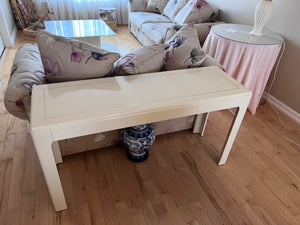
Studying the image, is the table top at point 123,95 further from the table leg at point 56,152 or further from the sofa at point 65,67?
the table leg at point 56,152

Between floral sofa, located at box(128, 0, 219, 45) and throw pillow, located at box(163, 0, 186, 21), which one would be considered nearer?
floral sofa, located at box(128, 0, 219, 45)

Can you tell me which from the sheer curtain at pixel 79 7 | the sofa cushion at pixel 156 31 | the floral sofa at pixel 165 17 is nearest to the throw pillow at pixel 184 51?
the floral sofa at pixel 165 17

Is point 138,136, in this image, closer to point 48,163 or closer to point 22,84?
point 48,163

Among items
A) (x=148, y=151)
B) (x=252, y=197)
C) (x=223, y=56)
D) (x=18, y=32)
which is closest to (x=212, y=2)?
(x=223, y=56)

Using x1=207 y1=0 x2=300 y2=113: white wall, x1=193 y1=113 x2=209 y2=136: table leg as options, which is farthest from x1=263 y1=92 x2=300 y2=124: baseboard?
x1=193 y1=113 x2=209 y2=136: table leg

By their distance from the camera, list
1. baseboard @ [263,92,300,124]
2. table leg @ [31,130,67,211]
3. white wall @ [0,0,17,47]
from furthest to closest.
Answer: white wall @ [0,0,17,47] < baseboard @ [263,92,300,124] < table leg @ [31,130,67,211]

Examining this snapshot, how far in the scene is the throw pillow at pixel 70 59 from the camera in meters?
1.18

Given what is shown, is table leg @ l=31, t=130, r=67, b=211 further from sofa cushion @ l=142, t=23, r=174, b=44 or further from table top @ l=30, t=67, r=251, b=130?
sofa cushion @ l=142, t=23, r=174, b=44

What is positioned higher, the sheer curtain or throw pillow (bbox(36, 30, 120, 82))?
throw pillow (bbox(36, 30, 120, 82))

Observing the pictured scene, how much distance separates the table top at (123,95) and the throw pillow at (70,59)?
0.06 m

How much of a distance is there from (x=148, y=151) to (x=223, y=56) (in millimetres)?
1129

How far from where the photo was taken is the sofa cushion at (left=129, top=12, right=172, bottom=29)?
10.8 feet

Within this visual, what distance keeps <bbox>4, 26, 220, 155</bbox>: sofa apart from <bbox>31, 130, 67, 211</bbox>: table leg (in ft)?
1.14

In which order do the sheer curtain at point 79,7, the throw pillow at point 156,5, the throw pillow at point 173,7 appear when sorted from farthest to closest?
the sheer curtain at point 79,7 → the throw pillow at point 156,5 → the throw pillow at point 173,7
